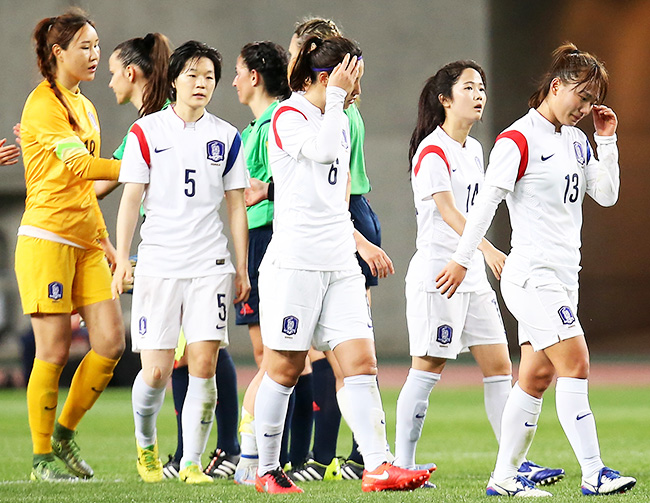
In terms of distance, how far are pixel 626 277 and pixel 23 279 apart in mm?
15929

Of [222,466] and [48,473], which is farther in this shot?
[222,466]

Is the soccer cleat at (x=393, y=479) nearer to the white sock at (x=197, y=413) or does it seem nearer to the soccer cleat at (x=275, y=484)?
the soccer cleat at (x=275, y=484)

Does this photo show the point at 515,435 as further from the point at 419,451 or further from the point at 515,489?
the point at 419,451

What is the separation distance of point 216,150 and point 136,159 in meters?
0.38

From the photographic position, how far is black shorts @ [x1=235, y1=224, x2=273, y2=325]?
560cm

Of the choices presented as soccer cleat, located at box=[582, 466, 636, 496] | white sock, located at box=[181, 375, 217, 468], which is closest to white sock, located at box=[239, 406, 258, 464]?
white sock, located at box=[181, 375, 217, 468]

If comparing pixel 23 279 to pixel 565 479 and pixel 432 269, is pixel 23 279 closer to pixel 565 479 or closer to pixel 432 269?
pixel 432 269

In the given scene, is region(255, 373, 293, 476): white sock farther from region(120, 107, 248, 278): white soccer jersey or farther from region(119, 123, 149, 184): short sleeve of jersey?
region(119, 123, 149, 184): short sleeve of jersey

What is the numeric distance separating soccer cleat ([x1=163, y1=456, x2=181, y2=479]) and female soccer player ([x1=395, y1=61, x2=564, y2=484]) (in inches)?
47.4

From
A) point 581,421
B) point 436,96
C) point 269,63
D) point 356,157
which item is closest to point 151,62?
point 269,63

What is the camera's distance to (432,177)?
5.01 meters

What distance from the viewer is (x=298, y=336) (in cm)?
449

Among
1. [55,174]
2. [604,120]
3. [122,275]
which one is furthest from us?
[55,174]

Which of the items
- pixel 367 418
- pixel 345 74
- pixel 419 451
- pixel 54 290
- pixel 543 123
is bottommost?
pixel 419 451
